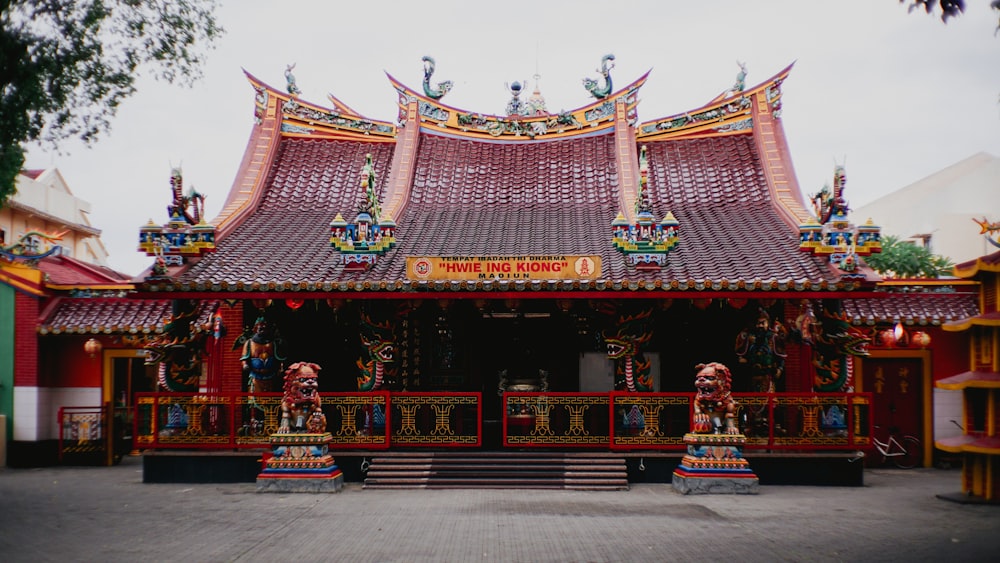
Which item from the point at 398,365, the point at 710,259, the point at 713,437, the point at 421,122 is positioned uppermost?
the point at 421,122

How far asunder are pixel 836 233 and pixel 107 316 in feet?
45.0

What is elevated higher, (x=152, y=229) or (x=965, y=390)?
(x=152, y=229)

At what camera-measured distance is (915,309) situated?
16422 mm

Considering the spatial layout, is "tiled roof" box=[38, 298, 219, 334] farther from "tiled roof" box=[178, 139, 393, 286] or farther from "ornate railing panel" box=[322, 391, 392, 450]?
"ornate railing panel" box=[322, 391, 392, 450]

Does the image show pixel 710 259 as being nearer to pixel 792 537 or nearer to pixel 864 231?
pixel 864 231

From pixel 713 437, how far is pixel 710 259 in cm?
314

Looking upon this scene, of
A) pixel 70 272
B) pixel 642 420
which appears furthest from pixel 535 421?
pixel 70 272

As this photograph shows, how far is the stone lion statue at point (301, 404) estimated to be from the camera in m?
13.4

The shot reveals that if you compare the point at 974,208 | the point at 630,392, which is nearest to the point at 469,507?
the point at 630,392

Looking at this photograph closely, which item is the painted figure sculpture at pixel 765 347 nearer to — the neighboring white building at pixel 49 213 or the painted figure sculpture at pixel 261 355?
the painted figure sculpture at pixel 261 355

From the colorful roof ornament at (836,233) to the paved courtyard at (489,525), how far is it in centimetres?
381

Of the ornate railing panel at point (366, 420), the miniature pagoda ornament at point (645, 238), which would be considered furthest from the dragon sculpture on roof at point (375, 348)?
the miniature pagoda ornament at point (645, 238)

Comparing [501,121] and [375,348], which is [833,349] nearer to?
[375,348]

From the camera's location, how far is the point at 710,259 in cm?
1473
